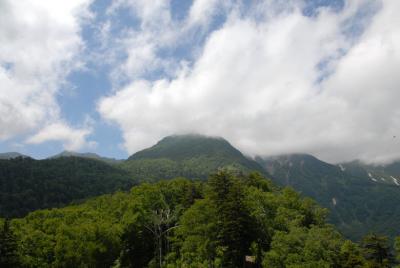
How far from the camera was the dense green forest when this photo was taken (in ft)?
214

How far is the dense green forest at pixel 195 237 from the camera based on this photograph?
214ft

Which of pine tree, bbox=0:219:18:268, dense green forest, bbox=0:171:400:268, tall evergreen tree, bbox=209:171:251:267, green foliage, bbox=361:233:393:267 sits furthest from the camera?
green foliage, bbox=361:233:393:267

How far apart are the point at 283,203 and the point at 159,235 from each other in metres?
30.7

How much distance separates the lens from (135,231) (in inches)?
3300

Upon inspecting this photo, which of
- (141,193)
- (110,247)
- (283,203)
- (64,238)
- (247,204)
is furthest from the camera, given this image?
(141,193)

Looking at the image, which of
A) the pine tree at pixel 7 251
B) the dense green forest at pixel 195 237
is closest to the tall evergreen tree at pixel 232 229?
the dense green forest at pixel 195 237

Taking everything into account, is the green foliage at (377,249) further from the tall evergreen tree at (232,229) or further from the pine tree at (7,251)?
the pine tree at (7,251)

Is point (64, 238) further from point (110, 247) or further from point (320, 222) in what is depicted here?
point (320, 222)

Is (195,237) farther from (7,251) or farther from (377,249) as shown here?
(377,249)

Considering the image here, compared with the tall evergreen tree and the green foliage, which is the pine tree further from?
the green foliage

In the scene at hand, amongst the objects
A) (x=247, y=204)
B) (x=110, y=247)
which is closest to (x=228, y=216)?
(x=247, y=204)

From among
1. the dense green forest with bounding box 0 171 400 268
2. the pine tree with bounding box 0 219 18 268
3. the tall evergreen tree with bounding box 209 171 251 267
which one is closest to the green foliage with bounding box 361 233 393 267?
the dense green forest with bounding box 0 171 400 268

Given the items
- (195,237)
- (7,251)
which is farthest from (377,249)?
(7,251)

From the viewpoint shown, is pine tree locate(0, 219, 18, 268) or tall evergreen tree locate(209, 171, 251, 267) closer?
pine tree locate(0, 219, 18, 268)
